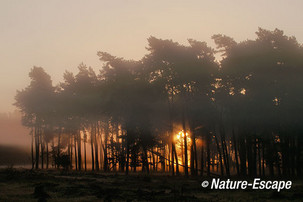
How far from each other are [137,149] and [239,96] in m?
14.9

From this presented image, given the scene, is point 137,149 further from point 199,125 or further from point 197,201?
point 197,201

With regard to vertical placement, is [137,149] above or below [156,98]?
below

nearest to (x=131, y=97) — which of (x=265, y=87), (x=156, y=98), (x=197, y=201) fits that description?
(x=156, y=98)

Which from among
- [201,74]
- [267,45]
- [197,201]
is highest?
[267,45]

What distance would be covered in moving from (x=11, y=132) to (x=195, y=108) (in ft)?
436

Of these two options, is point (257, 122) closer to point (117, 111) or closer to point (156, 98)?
point (156, 98)

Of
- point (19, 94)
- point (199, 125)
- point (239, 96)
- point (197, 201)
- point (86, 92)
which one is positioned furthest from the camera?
point (19, 94)

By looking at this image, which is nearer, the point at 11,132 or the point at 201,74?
the point at 201,74

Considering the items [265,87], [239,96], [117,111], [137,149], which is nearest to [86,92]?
[117,111]

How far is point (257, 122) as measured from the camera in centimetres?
3531

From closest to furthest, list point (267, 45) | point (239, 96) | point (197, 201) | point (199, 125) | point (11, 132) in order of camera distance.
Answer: point (197, 201) < point (267, 45) < point (239, 96) < point (199, 125) < point (11, 132)

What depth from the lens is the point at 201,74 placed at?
3562 centimetres

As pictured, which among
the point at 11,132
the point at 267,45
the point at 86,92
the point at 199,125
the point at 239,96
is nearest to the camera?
the point at 267,45

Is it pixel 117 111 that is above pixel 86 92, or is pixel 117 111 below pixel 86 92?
below
